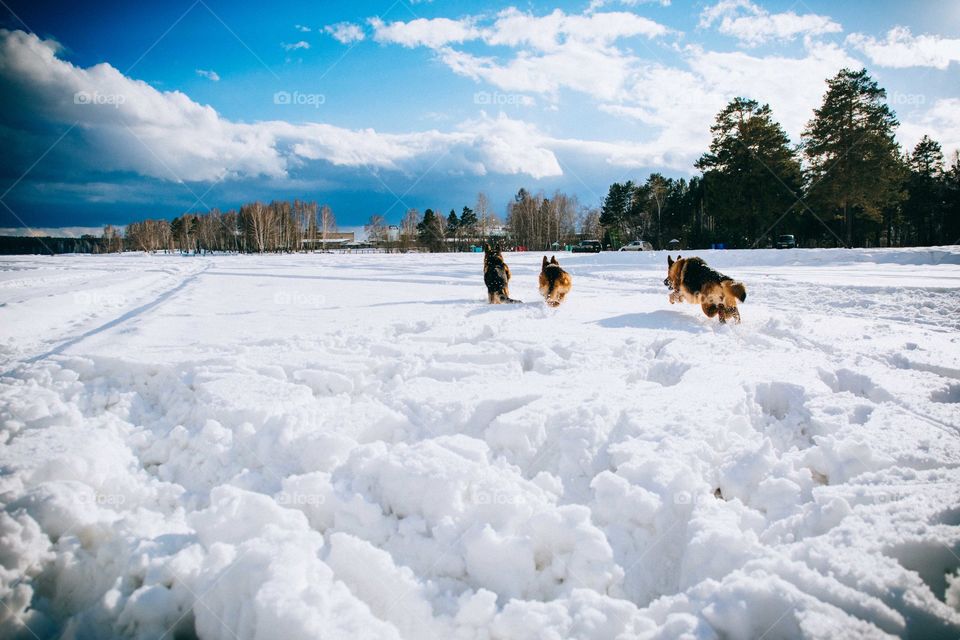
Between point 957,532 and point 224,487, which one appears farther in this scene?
point 224,487

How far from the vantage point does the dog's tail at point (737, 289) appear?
583cm

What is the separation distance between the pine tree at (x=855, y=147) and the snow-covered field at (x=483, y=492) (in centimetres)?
3572

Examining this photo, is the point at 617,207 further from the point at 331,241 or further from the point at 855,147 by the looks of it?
the point at 331,241

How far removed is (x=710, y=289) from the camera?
6305 mm

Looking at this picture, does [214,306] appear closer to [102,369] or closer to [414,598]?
[102,369]

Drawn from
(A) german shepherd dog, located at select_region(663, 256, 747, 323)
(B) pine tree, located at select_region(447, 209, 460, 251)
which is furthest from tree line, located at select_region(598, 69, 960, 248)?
(B) pine tree, located at select_region(447, 209, 460, 251)

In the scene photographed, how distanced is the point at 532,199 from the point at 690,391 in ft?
258

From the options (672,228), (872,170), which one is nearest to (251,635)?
(872,170)

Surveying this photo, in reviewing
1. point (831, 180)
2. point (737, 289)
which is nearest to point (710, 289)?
point (737, 289)

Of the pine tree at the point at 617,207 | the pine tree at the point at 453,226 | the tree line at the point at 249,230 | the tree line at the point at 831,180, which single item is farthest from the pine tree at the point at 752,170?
the tree line at the point at 249,230

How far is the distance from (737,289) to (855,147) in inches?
1427

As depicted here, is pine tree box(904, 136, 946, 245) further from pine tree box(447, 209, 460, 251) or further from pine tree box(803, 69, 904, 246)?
pine tree box(447, 209, 460, 251)

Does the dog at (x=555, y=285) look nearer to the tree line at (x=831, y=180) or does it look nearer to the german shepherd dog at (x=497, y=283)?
the german shepherd dog at (x=497, y=283)

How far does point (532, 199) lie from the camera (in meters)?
78.2
